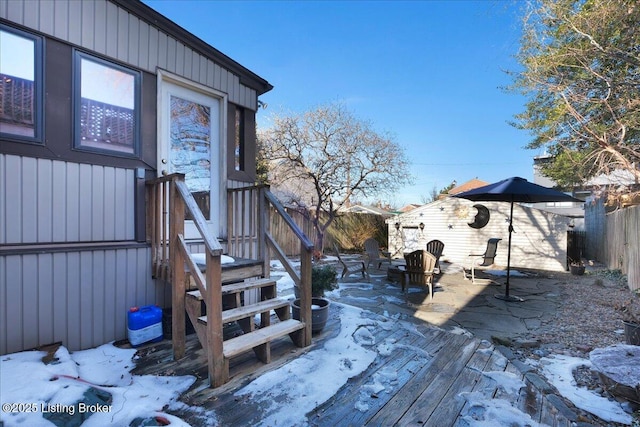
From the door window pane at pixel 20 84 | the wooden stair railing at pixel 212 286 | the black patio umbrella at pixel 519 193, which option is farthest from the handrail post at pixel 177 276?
the black patio umbrella at pixel 519 193

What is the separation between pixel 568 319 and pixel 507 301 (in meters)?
0.99

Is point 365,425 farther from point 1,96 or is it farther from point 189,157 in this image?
point 1,96

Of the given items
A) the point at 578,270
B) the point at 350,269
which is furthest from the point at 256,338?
the point at 578,270

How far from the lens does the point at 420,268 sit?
5.07 m

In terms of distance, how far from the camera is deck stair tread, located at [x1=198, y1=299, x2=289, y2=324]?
2322 millimetres

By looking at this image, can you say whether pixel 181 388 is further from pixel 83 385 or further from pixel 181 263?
pixel 181 263

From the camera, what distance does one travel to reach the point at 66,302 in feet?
8.30

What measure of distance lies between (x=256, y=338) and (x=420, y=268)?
348 centimetres

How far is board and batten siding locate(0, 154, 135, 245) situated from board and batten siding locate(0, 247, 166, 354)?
0.17 m

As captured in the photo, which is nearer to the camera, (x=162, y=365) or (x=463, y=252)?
(x=162, y=365)

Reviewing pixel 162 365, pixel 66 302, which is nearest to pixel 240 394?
pixel 162 365

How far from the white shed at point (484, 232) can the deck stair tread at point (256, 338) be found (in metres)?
8.75

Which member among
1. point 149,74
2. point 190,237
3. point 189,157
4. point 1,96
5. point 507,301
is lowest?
point 507,301

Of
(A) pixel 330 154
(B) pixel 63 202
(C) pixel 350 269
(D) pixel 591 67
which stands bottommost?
(C) pixel 350 269
